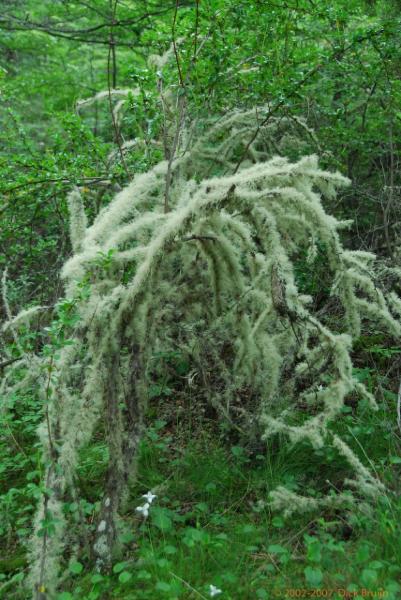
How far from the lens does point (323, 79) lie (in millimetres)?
4375

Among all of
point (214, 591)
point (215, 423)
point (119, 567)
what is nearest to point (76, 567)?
point (119, 567)

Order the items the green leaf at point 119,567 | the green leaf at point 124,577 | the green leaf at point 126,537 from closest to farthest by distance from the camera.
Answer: the green leaf at point 124,577 < the green leaf at point 119,567 < the green leaf at point 126,537

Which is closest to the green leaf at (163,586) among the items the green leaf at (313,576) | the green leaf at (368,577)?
the green leaf at (313,576)

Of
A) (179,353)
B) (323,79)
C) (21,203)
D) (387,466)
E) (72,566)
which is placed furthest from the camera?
(323,79)

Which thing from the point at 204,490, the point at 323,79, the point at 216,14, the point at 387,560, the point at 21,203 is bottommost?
the point at 204,490

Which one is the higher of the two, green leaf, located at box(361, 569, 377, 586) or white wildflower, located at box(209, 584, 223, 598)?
green leaf, located at box(361, 569, 377, 586)

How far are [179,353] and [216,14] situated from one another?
2.08 meters

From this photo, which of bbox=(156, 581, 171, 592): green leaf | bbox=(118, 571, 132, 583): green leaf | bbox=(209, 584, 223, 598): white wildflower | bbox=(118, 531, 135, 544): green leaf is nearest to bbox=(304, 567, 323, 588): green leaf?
bbox=(209, 584, 223, 598): white wildflower

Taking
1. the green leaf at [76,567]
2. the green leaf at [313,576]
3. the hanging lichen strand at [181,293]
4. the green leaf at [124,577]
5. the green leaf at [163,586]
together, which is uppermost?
the hanging lichen strand at [181,293]

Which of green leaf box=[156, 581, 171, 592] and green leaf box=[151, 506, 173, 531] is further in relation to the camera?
green leaf box=[151, 506, 173, 531]

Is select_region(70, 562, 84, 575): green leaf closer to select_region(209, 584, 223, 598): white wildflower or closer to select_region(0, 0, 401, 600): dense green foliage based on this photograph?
select_region(0, 0, 401, 600): dense green foliage

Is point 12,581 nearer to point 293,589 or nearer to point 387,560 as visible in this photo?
point 293,589

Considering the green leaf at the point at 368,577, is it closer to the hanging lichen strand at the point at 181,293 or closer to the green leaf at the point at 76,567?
the hanging lichen strand at the point at 181,293

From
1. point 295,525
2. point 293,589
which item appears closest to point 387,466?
point 295,525
